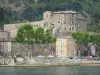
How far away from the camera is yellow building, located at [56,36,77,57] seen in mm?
181250

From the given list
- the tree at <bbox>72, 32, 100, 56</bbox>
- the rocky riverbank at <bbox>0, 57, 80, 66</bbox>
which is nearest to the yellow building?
the tree at <bbox>72, 32, 100, 56</bbox>

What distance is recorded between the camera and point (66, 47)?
18112 centimetres

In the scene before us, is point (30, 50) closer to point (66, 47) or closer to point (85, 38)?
point (66, 47)

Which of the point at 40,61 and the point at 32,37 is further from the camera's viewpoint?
the point at 32,37

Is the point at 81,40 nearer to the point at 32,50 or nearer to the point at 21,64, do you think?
the point at 32,50

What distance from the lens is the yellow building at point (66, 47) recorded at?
595ft

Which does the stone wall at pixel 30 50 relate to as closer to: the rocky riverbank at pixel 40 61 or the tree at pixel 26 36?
the tree at pixel 26 36

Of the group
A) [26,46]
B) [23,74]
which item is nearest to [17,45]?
[26,46]

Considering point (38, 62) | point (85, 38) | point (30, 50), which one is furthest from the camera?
point (85, 38)

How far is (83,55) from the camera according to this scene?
189250 mm

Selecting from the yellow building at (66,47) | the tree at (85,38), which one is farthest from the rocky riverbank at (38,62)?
the yellow building at (66,47)

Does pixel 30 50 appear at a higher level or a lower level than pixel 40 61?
higher

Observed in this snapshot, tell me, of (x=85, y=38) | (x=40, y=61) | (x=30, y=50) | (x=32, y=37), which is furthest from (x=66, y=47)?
Answer: (x=40, y=61)

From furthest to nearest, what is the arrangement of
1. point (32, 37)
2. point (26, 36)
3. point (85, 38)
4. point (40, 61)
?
point (85, 38), point (32, 37), point (26, 36), point (40, 61)
